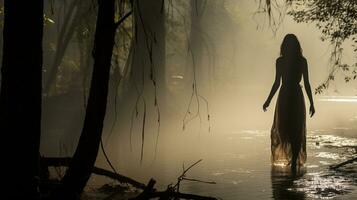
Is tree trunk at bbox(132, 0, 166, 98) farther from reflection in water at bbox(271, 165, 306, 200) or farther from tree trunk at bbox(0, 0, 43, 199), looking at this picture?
tree trunk at bbox(0, 0, 43, 199)

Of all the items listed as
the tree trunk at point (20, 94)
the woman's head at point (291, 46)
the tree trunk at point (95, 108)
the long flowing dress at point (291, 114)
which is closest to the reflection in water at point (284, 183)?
the long flowing dress at point (291, 114)

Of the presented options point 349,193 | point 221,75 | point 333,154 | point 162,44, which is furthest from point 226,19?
point 349,193

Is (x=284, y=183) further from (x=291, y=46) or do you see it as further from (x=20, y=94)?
(x=20, y=94)

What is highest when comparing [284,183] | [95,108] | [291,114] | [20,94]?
[20,94]

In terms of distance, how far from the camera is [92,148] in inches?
175

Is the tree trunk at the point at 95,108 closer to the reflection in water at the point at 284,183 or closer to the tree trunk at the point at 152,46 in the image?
the reflection in water at the point at 284,183

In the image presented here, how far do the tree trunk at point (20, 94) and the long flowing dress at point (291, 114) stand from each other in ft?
21.7

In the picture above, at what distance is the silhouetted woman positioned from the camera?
32.6ft

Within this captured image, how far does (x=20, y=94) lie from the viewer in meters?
3.98

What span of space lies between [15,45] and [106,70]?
0.77 metres

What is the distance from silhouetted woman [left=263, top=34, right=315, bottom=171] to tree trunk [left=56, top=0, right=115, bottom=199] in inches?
236

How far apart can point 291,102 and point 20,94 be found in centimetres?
682

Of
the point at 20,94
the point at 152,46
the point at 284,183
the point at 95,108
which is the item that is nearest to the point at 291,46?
the point at 284,183

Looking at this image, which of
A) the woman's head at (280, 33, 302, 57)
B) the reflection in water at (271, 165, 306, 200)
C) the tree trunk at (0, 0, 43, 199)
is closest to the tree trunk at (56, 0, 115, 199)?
the tree trunk at (0, 0, 43, 199)
